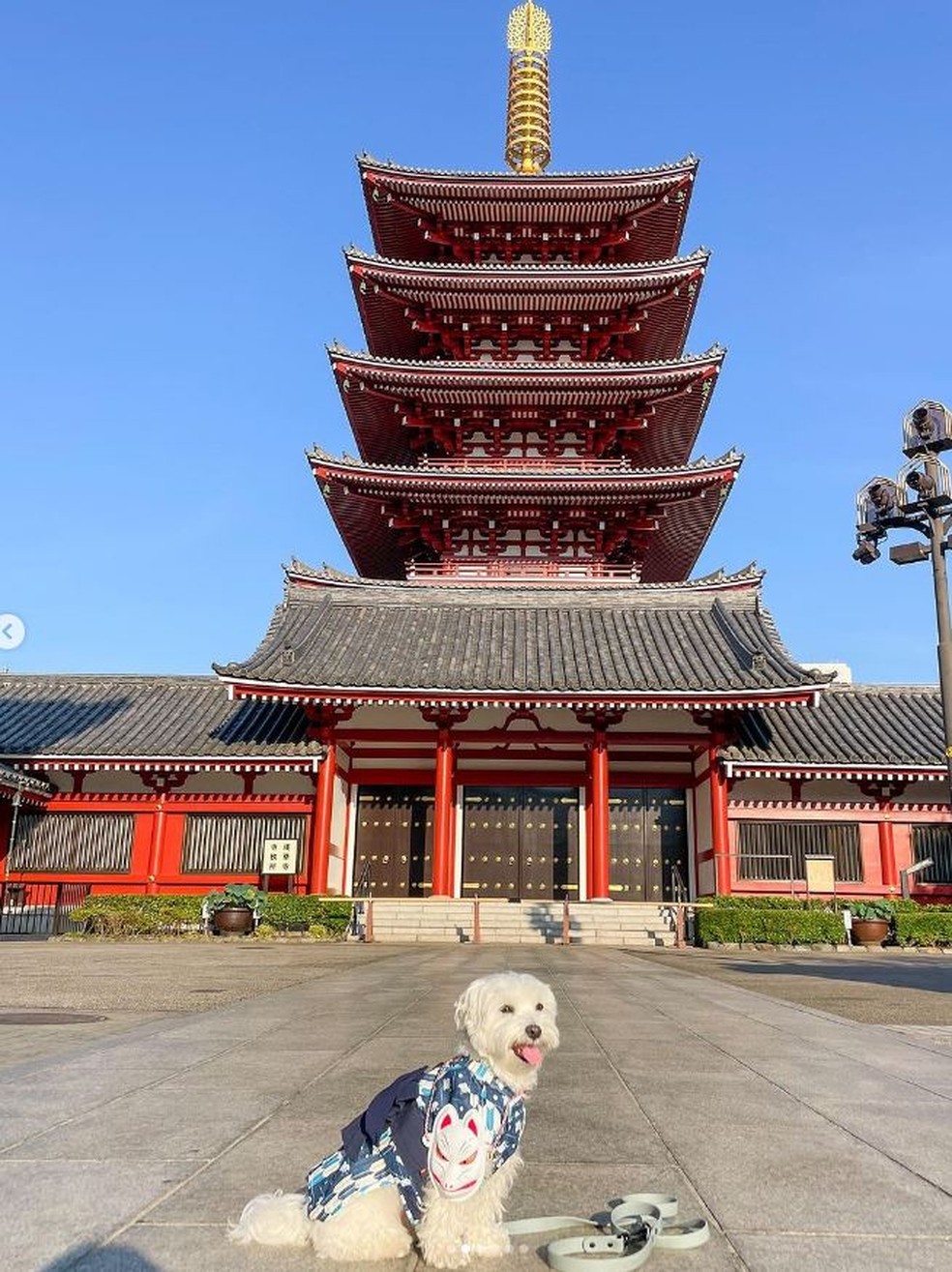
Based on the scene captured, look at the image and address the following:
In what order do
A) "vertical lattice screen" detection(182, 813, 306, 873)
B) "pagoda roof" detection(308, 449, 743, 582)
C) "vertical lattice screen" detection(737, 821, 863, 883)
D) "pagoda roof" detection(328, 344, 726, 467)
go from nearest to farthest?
1. "vertical lattice screen" detection(737, 821, 863, 883)
2. "vertical lattice screen" detection(182, 813, 306, 873)
3. "pagoda roof" detection(308, 449, 743, 582)
4. "pagoda roof" detection(328, 344, 726, 467)

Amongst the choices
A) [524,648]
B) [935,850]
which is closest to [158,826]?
[524,648]

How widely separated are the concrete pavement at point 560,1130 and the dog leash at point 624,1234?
5cm

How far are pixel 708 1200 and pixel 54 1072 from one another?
3.79 metres

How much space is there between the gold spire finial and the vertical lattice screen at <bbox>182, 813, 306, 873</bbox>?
2537 centimetres

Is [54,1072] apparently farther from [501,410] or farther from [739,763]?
[501,410]

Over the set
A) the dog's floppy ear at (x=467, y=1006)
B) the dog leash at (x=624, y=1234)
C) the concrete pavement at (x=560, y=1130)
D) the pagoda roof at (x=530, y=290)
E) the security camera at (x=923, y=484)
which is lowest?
the concrete pavement at (x=560, y=1130)

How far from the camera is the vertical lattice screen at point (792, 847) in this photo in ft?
69.8

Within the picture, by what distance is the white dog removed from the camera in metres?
2.49

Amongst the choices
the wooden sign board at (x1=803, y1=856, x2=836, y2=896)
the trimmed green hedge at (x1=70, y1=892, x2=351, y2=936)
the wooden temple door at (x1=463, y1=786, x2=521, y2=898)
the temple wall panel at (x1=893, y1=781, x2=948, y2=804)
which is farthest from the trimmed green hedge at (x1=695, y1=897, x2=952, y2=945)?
the trimmed green hedge at (x1=70, y1=892, x2=351, y2=936)

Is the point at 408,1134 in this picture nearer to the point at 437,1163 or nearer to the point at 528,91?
the point at 437,1163

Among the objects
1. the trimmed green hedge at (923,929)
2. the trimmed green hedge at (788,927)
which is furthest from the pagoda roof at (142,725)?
the trimmed green hedge at (923,929)

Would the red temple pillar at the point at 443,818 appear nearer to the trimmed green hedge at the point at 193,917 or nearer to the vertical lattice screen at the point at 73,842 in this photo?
the trimmed green hedge at the point at 193,917

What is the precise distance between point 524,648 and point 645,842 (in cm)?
580

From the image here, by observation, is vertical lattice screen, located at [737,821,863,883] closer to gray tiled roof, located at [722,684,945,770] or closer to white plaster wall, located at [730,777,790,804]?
white plaster wall, located at [730,777,790,804]
